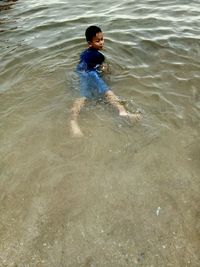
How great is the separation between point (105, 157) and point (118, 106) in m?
1.08

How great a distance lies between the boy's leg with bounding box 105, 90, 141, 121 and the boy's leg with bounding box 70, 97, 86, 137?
1.40 ft

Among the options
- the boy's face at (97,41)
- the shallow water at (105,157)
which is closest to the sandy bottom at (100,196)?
the shallow water at (105,157)

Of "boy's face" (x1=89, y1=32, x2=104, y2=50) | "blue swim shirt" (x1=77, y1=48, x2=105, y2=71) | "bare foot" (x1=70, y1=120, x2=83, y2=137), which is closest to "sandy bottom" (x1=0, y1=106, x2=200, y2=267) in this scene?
"bare foot" (x1=70, y1=120, x2=83, y2=137)

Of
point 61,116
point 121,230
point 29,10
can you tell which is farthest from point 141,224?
point 29,10

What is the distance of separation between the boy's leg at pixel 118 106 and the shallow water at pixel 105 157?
0.14 m

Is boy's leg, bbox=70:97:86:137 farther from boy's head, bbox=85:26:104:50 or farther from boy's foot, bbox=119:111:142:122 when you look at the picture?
boy's head, bbox=85:26:104:50

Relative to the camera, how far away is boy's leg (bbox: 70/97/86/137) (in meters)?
5.26

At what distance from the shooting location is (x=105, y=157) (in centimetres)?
484

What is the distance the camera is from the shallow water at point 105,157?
3.71 meters

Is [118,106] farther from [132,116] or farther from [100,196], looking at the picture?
[100,196]

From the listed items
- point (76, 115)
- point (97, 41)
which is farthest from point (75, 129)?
point (97, 41)

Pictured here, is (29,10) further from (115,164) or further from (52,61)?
(115,164)

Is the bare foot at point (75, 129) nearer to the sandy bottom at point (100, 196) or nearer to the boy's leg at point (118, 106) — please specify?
the sandy bottom at point (100, 196)

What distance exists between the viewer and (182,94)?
605cm
